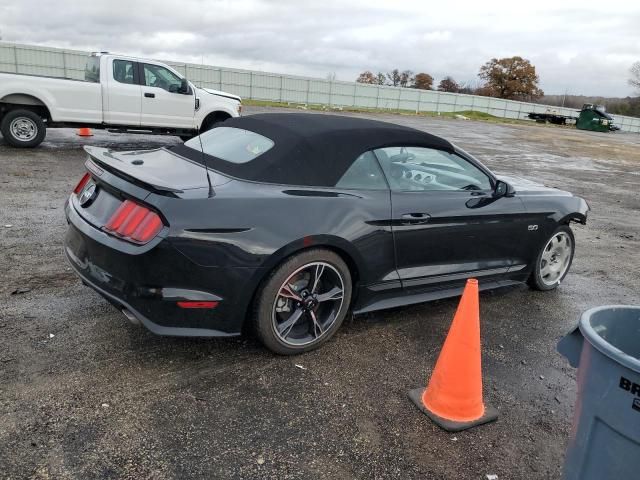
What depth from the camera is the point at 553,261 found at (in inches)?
208

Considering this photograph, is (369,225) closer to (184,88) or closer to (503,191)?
(503,191)

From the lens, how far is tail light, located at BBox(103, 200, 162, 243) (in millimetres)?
3045

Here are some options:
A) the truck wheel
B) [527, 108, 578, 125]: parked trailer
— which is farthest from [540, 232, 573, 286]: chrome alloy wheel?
[527, 108, 578, 125]: parked trailer

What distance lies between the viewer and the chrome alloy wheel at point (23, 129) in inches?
409

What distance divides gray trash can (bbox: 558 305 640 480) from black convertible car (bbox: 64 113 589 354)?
1719mm

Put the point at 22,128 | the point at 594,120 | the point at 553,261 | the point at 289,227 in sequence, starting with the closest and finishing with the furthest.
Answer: the point at 289,227 → the point at 553,261 → the point at 22,128 → the point at 594,120

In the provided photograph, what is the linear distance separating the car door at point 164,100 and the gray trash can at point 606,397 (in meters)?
10.8

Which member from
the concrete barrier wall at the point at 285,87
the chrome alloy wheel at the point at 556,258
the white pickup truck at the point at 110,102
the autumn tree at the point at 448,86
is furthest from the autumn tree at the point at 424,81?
the chrome alloy wheel at the point at 556,258

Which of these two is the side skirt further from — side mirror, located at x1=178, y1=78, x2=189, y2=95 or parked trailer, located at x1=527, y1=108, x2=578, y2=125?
parked trailer, located at x1=527, y1=108, x2=578, y2=125

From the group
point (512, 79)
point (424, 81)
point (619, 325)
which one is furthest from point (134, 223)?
point (424, 81)

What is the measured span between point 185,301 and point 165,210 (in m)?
0.53

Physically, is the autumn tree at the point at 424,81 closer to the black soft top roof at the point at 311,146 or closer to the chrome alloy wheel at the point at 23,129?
the chrome alloy wheel at the point at 23,129

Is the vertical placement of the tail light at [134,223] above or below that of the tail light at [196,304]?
above

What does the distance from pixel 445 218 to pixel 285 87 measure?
39.0 m
